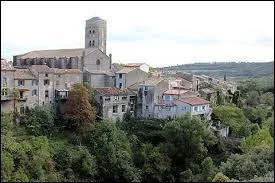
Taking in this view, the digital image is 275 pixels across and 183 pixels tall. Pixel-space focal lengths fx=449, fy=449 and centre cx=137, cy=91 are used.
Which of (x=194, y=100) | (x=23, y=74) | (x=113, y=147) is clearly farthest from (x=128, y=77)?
(x=23, y=74)

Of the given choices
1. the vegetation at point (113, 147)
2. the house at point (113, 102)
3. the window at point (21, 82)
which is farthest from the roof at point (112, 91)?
the window at point (21, 82)

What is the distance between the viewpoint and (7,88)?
3694 cm

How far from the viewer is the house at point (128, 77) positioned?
45500mm

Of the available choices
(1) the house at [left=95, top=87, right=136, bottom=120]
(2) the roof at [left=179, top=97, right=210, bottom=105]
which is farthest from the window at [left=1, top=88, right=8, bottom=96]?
(2) the roof at [left=179, top=97, right=210, bottom=105]

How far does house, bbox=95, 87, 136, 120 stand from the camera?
1626 inches

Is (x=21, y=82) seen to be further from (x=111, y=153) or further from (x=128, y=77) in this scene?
(x=128, y=77)

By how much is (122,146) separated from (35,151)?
24.9 ft

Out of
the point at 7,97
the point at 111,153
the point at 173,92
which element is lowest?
the point at 111,153

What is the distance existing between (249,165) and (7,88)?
66.3ft

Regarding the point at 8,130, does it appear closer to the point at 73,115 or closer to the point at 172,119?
the point at 73,115

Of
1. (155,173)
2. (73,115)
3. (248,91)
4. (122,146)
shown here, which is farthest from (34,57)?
(248,91)

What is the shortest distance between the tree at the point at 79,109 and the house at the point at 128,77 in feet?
23.1

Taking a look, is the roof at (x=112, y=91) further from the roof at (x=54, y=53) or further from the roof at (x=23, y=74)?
the roof at (x=23, y=74)

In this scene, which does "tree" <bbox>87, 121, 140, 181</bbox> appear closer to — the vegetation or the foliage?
the vegetation
